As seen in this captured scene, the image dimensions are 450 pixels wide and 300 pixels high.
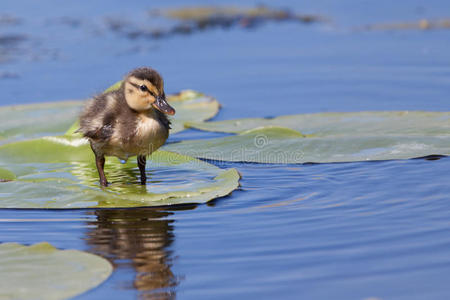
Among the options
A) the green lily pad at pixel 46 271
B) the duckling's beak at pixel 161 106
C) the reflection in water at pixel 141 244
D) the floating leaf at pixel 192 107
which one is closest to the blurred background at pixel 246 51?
the floating leaf at pixel 192 107

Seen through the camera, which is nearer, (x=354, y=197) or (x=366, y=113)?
(x=354, y=197)

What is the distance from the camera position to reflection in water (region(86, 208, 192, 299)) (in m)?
3.93

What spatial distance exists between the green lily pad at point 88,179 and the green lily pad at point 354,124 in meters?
1.04

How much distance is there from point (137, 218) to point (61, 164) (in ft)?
4.84

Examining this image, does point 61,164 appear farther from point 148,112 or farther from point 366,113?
point 366,113

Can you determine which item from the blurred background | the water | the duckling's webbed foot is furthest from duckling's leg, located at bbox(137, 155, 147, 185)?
the blurred background

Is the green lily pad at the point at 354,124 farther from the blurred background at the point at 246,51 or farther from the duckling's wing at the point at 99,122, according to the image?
the duckling's wing at the point at 99,122

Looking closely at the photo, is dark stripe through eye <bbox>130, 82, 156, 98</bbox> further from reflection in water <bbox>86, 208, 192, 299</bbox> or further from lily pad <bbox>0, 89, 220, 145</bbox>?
lily pad <bbox>0, 89, 220, 145</bbox>

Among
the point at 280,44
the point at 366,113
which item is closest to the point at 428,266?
the point at 366,113

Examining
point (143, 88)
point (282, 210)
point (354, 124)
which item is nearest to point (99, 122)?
point (143, 88)

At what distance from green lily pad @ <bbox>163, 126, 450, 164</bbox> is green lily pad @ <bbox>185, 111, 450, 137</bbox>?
0.09 meters

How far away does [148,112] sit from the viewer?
5.60 meters

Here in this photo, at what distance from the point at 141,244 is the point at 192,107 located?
341 centimetres

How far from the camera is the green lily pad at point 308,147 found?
235 inches
